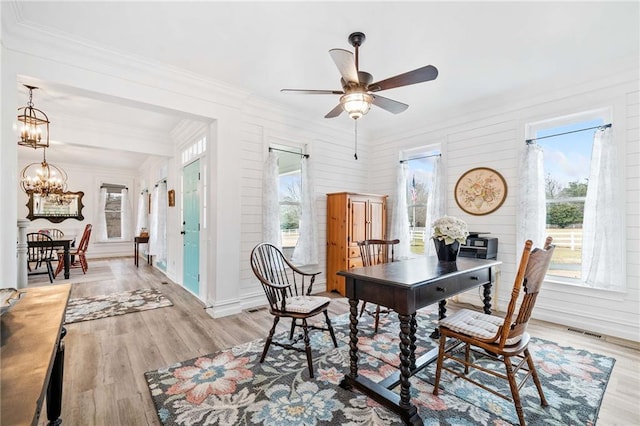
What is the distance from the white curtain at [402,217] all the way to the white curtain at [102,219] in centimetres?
881

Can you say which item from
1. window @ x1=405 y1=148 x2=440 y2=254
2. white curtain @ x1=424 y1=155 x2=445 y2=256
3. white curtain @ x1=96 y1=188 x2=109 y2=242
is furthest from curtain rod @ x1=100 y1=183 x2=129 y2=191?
white curtain @ x1=424 y1=155 x2=445 y2=256

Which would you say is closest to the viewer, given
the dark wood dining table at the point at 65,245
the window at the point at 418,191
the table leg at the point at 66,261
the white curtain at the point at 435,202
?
the white curtain at the point at 435,202

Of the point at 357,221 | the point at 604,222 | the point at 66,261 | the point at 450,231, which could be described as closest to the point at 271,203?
the point at 357,221

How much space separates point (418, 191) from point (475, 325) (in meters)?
3.31

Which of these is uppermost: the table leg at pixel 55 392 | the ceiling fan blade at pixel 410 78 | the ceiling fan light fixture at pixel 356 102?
the ceiling fan blade at pixel 410 78

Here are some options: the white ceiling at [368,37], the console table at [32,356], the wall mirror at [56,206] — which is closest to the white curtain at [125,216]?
the wall mirror at [56,206]

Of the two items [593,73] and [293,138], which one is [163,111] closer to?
[293,138]

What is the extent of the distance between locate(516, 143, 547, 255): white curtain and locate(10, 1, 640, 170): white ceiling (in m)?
0.90

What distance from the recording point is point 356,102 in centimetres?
244

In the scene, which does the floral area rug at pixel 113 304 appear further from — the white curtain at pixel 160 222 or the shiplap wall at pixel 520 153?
the shiplap wall at pixel 520 153

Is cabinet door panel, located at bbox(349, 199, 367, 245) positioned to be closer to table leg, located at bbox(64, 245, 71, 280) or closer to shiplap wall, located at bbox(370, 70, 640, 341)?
shiplap wall, located at bbox(370, 70, 640, 341)

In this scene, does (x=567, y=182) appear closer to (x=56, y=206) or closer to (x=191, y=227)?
(x=191, y=227)

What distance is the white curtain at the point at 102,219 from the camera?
29.1ft

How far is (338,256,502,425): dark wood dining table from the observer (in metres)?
1.82
